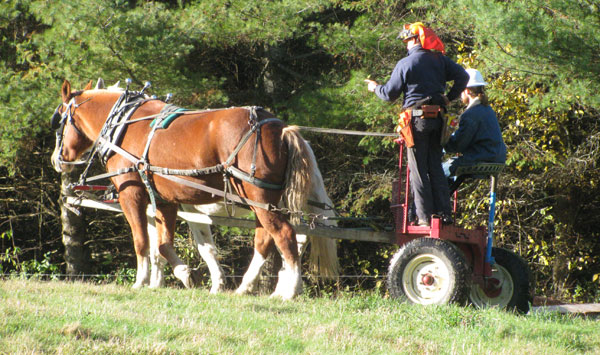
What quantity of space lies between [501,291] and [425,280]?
945 millimetres

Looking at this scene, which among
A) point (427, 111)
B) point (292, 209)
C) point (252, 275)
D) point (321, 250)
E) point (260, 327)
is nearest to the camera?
point (260, 327)

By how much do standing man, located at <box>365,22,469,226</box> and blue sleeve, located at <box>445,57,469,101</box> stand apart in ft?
0.25

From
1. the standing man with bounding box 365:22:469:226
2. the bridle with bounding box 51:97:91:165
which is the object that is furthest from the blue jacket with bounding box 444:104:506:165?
the bridle with bounding box 51:97:91:165

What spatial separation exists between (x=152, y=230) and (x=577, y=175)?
242 inches

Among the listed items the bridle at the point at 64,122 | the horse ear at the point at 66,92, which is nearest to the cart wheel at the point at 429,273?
the bridle at the point at 64,122

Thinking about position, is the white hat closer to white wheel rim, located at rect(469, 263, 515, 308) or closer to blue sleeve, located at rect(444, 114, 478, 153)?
blue sleeve, located at rect(444, 114, 478, 153)

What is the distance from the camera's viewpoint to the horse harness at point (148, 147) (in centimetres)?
623

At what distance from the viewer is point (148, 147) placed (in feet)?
22.3

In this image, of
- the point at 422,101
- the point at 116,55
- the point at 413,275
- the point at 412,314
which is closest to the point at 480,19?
the point at 422,101

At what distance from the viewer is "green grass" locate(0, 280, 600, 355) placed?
3975 millimetres

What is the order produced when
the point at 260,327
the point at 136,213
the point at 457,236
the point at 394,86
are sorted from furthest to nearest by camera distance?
1. the point at 136,213
2. the point at 457,236
3. the point at 394,86
4. the point at 260,327

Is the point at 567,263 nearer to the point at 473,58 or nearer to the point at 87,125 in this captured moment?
the point at 473,58

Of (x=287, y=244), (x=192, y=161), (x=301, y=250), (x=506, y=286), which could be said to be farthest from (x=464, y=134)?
(x=301, y=250)

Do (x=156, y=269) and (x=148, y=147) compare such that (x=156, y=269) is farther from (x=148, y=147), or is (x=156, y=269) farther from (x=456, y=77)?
(x=456, y=77)
